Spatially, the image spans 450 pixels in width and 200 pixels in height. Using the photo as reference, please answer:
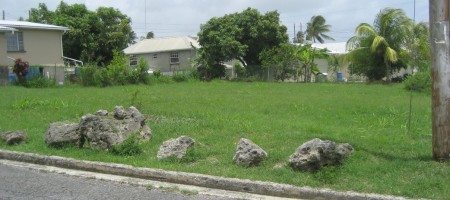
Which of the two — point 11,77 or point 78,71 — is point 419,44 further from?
point 11,77

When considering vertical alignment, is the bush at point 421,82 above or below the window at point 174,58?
below

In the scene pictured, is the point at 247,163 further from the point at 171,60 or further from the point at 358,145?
the point at 171,60

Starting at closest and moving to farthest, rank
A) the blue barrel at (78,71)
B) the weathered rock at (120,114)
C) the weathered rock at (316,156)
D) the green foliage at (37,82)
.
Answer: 1. the weathered rock at (316,156)
2. the weathered rock at (120,114)
3. the green foliage at (37,82)
4. the blue barrel at (78,71)

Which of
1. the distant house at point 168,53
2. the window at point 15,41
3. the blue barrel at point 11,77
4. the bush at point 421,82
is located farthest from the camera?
the distant house at point 168,53

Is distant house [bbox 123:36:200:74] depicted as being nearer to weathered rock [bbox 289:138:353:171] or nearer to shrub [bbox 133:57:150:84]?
shrub [bbox 133:57:150:84]

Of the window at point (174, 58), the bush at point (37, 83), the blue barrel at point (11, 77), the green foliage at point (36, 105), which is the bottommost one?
the green foliage at point (36, 105)

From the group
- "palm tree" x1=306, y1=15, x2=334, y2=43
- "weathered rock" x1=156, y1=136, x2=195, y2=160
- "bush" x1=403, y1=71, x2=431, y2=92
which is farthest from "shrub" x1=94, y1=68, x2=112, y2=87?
"palm tree" x1=306, y1=15, x2=334, y2=43

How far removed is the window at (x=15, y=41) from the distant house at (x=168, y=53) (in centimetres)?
1641

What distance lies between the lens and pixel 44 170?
8.03 meters

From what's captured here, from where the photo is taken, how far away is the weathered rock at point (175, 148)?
7.97m

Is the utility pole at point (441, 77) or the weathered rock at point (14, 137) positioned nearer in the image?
the utility pole at point (441, 77)

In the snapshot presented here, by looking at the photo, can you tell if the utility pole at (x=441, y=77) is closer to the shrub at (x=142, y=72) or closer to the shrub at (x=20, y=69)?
the shrub at (x=20, y=69)

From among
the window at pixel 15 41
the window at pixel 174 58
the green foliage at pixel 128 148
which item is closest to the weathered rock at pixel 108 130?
the green foliage at pixel 128 148

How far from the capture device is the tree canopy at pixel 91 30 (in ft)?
133
